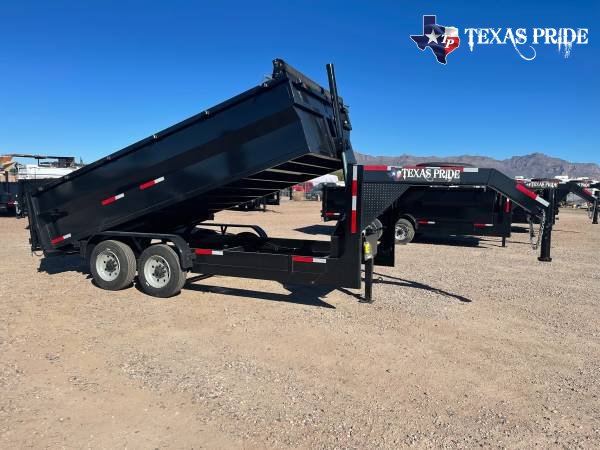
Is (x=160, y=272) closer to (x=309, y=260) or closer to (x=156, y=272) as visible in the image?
(x=156, y=272)

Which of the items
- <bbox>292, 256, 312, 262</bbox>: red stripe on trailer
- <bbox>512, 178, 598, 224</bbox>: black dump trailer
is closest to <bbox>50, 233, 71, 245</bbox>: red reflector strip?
<bbox>292, 256, 312, 262</bbox>: red stripe on trailer

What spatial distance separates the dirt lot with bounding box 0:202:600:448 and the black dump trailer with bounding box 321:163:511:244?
16.2ft

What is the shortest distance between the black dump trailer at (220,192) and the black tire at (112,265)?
0.05ft

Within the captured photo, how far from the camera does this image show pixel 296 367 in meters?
4.55

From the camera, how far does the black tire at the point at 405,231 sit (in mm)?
13820

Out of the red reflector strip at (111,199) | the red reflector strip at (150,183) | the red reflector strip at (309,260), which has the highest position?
the red reflector strip at (150,183)

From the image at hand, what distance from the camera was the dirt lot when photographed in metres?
3.41

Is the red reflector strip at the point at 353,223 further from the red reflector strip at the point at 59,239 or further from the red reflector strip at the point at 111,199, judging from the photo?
the red reflector strip at the point at 59,239

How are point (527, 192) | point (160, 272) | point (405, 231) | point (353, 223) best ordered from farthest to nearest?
1. point (405, 231)
2. point (527, 192)
3. point (160, 272)
4. point (353, 223)

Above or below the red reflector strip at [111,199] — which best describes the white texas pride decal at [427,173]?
above

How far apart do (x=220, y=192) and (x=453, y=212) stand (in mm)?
8576

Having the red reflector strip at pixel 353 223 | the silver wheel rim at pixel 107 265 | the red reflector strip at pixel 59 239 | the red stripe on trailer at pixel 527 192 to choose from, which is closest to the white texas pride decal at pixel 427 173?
the red stripe on trailer at pixel 527 192

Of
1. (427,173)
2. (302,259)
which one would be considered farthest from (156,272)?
(427,173)

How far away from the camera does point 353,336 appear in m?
5.45
